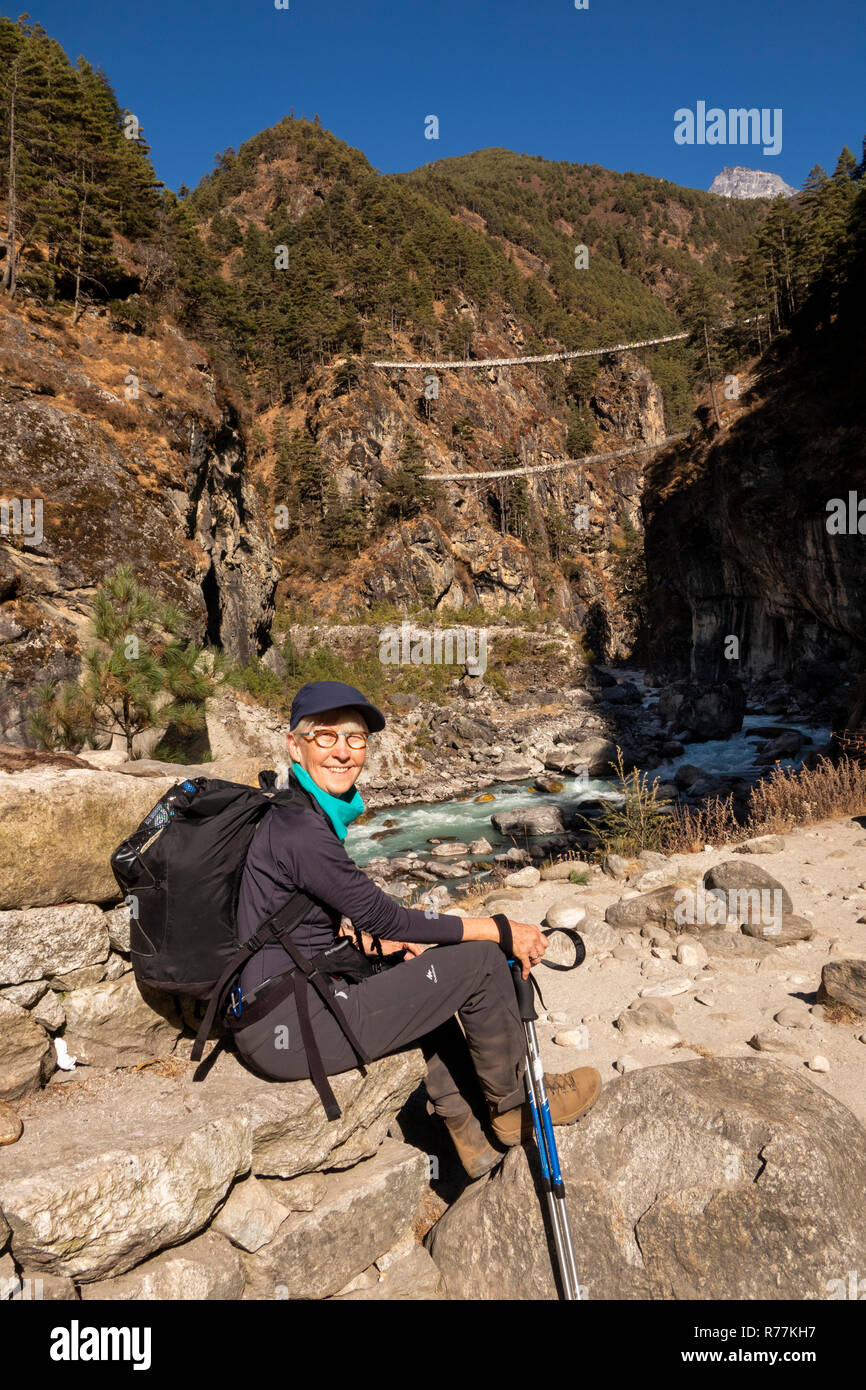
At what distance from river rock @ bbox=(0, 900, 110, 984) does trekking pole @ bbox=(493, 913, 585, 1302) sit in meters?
1.85

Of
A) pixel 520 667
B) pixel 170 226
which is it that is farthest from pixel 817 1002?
pixel 170 226

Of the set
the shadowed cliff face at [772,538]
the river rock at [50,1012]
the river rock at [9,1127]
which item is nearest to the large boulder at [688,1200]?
the river rock at [9,1127]

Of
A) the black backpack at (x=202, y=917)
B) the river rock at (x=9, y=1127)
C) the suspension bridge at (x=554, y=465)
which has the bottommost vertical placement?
the river rock at (x=9, y=1127)

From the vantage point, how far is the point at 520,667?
3950 cm

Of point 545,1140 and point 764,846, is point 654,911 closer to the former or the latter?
point 764,846

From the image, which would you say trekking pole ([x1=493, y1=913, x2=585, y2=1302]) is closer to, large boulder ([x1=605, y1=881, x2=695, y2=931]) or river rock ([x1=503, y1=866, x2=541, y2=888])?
large boulder ([x1=605, y1=881, x2=695, y2=931])

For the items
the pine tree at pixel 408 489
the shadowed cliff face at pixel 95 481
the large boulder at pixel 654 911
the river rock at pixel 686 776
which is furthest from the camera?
the pine tree at pixel 408 489

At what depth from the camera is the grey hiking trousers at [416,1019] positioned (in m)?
2.59

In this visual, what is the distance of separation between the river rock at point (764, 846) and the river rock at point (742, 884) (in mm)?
1605

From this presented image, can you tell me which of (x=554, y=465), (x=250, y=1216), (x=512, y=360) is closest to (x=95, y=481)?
(x=250, y=1216)

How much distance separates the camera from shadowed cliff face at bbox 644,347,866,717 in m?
24.9

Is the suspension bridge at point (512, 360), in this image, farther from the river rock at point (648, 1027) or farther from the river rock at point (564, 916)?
the river rock at point (648, 1027)
